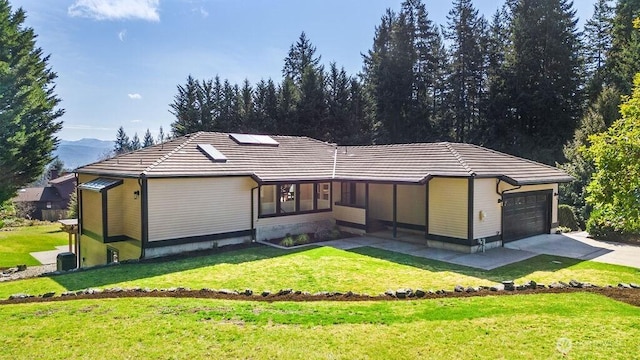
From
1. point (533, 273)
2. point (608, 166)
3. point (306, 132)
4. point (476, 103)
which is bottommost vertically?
point (533, 273)

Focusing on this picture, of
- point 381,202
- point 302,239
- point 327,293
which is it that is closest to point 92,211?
point 302,239

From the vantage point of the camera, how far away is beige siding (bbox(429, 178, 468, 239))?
14.0 meters

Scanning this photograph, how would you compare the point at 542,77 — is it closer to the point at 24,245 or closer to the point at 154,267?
the point at 154,267

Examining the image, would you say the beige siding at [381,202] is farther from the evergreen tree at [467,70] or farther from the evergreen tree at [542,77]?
the evergreen tree at [467,70]

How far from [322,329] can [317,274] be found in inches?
182

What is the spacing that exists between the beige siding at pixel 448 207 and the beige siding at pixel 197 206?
7.18 meters

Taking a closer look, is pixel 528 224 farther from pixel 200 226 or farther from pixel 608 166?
pixel 200 226

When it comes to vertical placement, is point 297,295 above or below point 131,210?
below

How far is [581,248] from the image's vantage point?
14.6 meters

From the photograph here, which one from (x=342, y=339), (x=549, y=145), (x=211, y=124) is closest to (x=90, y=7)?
(x=342, y=339)

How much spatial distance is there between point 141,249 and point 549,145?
29128 mm

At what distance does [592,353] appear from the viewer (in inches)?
212

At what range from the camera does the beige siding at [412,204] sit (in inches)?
689

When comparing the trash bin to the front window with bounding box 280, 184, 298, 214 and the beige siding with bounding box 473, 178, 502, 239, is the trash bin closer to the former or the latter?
the front window with bounding box 280, 184, 298, 214
